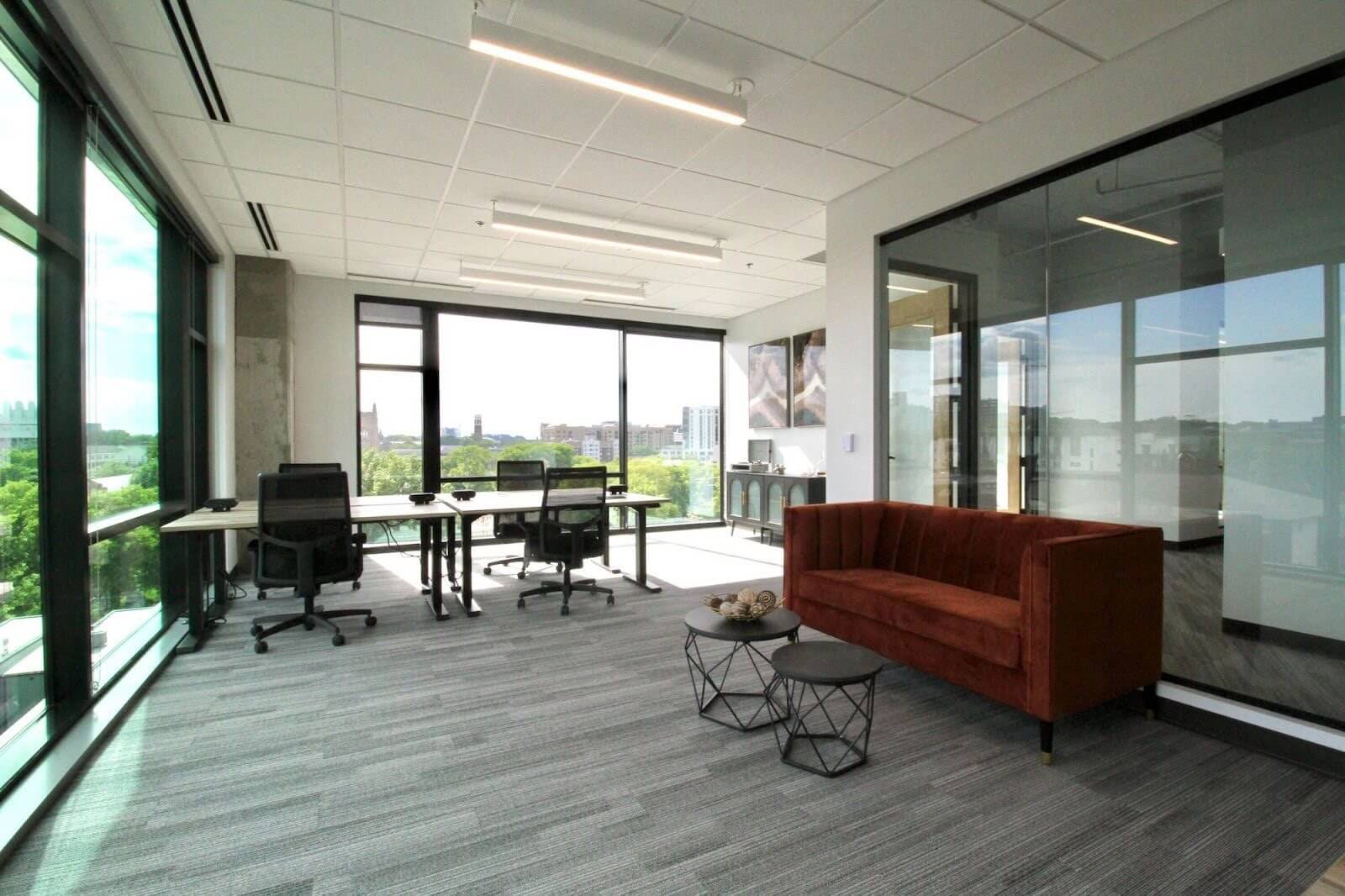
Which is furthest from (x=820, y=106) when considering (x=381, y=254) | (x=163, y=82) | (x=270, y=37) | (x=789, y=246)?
(x=381, y=254)

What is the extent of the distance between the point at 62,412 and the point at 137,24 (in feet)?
5.39

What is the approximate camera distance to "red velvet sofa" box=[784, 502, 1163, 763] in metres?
2.28

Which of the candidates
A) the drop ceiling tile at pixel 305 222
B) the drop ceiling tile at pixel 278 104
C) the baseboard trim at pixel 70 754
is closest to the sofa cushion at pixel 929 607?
the baseboard trim at pixel 70 754

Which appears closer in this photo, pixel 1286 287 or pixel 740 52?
pixel 1286 287

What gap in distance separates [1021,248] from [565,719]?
3406 millimetres

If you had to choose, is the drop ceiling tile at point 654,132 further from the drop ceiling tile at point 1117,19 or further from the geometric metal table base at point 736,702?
the geometric metal table base at point 736,702

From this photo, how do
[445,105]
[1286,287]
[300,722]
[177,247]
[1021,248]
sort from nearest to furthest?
1. [1286,287]
2. [300,722]
3. [445,105]
4. [1021,248]
5. [177,247]

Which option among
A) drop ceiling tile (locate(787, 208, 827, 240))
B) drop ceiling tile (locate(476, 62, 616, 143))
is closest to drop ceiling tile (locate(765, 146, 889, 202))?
drop ceiling tile (locate(787, 208, 827, 240))

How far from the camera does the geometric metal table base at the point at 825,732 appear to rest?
2.24 metres

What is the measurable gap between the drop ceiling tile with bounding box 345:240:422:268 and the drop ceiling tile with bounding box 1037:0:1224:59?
4.92 metres

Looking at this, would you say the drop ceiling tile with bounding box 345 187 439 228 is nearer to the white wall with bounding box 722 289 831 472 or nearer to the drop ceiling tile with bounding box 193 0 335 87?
the drop ceiling tile with bounding box 193 0 335 87

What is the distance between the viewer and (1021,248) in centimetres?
338

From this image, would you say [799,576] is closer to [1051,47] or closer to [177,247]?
[1051,47]

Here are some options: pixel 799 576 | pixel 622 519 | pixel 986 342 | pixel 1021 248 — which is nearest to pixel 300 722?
pixel 799 576
